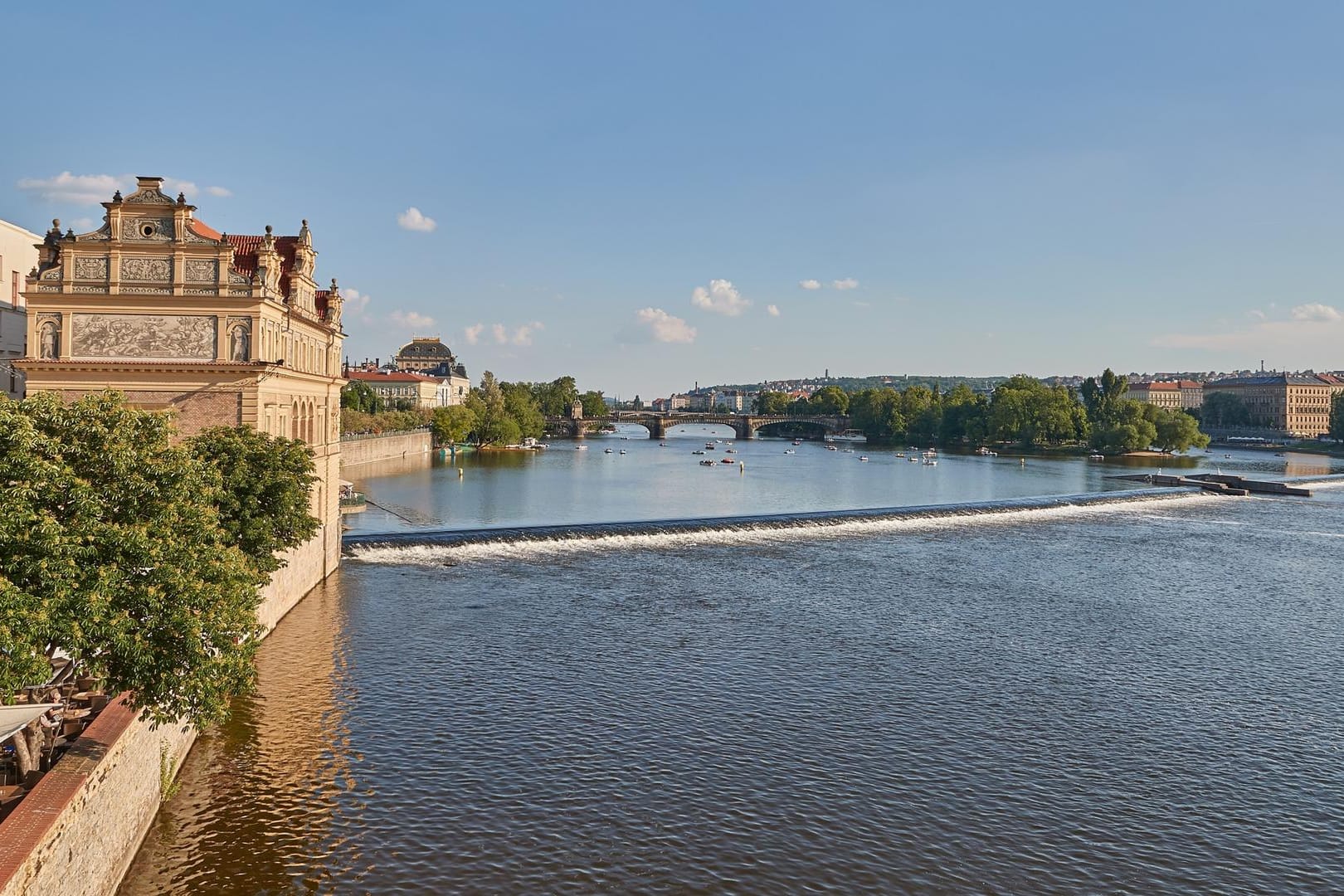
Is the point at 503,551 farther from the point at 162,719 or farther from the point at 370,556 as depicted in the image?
the point at 162,719

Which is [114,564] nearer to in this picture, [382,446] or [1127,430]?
A: [382,446]

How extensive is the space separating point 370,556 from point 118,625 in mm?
30308

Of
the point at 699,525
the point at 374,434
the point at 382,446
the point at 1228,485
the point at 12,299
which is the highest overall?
the point at 12,299

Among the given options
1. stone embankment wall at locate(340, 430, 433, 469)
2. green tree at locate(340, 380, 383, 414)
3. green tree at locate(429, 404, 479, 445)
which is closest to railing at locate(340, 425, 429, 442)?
stone embankment wall at locate(340, 430, 433, 469)

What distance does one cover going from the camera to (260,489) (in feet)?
99.4

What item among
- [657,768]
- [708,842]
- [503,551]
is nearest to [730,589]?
[503,551]

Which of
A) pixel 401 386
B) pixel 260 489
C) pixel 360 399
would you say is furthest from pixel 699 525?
pixel 401 386

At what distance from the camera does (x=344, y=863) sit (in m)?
18.4

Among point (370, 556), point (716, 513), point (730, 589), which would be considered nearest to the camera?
point (730, 589)

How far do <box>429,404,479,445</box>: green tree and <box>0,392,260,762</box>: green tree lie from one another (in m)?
115

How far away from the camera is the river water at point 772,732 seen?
18.9 m

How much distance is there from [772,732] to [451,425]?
114 m

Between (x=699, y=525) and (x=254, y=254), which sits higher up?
(x=254, y=254)

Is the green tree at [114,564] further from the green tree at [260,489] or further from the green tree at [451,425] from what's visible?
the green tree at [451,425]
